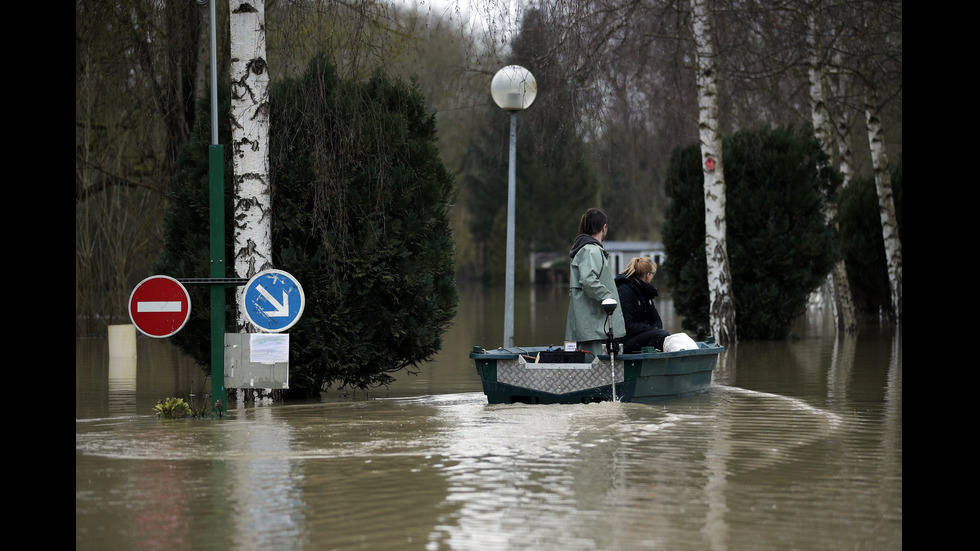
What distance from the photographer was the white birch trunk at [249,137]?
37.4ft

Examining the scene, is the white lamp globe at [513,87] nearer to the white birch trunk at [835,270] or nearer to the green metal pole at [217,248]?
the green metal pole at [217,248]

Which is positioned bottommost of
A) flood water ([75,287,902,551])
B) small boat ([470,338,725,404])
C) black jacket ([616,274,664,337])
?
flood water ([75,287,902,551])

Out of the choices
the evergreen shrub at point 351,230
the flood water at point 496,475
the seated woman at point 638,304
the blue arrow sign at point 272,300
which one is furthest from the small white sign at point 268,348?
the seated woman at point 638,304

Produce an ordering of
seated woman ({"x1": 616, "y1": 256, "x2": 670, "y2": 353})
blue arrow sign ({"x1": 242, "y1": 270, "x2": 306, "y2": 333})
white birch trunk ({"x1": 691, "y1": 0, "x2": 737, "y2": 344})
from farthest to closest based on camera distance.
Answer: white birch trunk ({"x1": 691, "y1": 0, "x2": 737, "y2": 344}) < seated woman ({"x1": 616, "y1": 256, "x2": 670, "y2": 353}) < blue arrow sign ({"x1": 242, "y1": 270, "x2": 306, "y2": 333})

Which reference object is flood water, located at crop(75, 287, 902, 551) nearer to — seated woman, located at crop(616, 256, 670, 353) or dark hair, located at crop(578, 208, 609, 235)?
seated woman, located at crop(616, 256, 670, 353)

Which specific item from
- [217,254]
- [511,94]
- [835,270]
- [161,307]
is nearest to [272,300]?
[217,254]

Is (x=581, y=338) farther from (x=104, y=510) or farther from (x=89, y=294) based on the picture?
(x=89, y=294)

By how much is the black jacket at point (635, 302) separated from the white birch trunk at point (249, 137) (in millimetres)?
3673

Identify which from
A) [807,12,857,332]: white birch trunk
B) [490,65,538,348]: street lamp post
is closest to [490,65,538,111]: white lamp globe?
[490,65,538,348]: street lamp post

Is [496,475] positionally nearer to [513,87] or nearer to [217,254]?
[217,254]

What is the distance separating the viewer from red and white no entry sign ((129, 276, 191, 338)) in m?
10.0

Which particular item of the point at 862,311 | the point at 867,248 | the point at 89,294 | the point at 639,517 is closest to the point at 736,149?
the point at 867,248

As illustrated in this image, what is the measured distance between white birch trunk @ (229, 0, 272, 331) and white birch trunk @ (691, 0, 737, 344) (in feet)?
36.2
